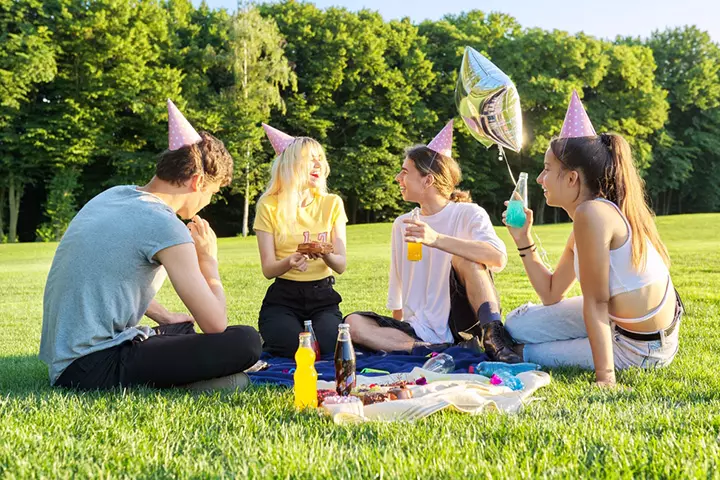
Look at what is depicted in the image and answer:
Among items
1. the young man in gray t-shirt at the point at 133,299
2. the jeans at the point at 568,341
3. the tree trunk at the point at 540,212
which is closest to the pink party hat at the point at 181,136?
the young man in gray t-shirt at the point at 133,299

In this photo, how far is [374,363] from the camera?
479cm

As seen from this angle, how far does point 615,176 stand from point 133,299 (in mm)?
2930

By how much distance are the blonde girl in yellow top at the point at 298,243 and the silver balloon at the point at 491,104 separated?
5.74ft

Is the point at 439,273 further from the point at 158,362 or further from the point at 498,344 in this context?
the point at 158,362

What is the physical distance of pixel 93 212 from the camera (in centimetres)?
358

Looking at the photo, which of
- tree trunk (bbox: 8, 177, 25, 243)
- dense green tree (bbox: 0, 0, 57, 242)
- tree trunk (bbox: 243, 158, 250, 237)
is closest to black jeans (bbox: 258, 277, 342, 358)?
tree trunk (bbox: 243, 158, 250, 237)

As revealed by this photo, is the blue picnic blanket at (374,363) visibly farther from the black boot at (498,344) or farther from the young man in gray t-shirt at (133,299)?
the young man in gray t-shirt at (133,299)

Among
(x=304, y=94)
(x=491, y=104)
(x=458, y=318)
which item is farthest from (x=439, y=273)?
(x=304, y=94)

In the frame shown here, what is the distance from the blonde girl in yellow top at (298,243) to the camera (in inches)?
210

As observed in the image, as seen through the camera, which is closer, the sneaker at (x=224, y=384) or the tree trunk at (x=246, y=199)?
the sneaker at (x=224, y=384)

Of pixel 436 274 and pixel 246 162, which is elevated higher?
pixel 246 162

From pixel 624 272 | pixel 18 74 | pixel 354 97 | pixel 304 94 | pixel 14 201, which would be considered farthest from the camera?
pixel 354 97

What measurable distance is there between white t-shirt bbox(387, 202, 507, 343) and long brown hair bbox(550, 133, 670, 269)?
1180mm

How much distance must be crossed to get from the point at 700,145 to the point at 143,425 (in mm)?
47752
